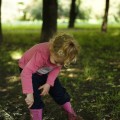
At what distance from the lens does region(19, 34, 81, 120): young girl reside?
14.1 feet

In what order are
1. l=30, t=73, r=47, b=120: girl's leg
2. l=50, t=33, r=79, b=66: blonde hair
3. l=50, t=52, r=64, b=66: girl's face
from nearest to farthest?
1. l=50, t=33, r=79, b=66: blonde hair
2. l=50, t=52, r=64, b=66: girl's face
3. l=30, t=73, r=47, b=120: girl's leg

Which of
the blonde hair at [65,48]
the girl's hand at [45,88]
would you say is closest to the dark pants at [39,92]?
the girl's hand at [45,88]

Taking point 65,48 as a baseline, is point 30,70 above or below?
below

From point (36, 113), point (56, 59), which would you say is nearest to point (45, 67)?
point (56, 59)

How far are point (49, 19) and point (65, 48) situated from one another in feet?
37.2

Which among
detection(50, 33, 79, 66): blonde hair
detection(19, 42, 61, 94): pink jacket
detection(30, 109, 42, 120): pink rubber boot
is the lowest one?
detection(30, 109, 42, 120): pink rubber boot

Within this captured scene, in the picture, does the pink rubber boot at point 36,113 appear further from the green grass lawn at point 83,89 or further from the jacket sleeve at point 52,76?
the green grass lawn at point 83,89

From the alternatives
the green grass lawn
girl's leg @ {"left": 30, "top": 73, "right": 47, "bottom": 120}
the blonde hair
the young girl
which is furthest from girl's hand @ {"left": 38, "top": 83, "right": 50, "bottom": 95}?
the green grass lawn

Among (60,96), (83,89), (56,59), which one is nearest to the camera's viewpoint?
(56,59)

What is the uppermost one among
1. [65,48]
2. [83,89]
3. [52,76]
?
[65,48]

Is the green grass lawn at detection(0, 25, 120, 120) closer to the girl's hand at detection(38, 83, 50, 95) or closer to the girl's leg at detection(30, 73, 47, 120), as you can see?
the girl's leg at detection(30, 73, 47, 120)

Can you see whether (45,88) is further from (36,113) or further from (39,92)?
(36,113)

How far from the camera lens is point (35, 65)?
4516 mm

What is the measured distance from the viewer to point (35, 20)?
44969 millimetres
